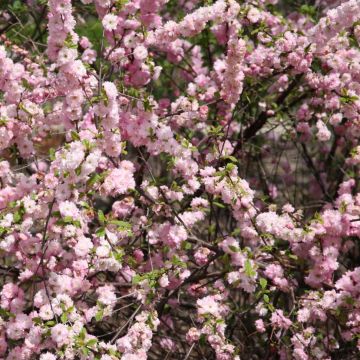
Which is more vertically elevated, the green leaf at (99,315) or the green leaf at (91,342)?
the green leaf at (91,342)

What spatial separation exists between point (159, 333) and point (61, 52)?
7.03 feet

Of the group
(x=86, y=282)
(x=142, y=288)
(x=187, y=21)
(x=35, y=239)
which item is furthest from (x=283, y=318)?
(x=187, y=21)

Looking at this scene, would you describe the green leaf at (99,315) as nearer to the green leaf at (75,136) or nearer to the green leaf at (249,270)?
the green leaf at (249,270)

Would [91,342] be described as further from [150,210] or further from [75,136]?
[150,210]

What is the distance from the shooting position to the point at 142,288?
3596 millimetres

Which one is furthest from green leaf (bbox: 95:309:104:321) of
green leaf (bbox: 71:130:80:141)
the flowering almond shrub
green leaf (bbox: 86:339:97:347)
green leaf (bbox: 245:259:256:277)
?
green leaf (bbox: 71:130:80:141)

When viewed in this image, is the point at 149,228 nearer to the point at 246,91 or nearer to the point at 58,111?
the point at 58,111

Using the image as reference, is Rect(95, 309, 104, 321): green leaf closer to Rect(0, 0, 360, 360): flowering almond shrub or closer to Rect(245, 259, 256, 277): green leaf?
Rect(0, 0, 360, 360): flowering almond shrub

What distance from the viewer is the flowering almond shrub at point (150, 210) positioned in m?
3.39

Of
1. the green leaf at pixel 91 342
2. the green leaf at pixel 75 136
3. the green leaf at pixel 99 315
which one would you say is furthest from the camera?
the green leaf at pixel 99 315

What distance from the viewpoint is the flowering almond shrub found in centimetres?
339

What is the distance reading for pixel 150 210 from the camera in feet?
13.6

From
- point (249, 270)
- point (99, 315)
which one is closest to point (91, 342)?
point (99, 315)

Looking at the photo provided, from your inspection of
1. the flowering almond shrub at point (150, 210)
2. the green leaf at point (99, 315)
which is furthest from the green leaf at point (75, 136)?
the green leaf at point (99, 315)
